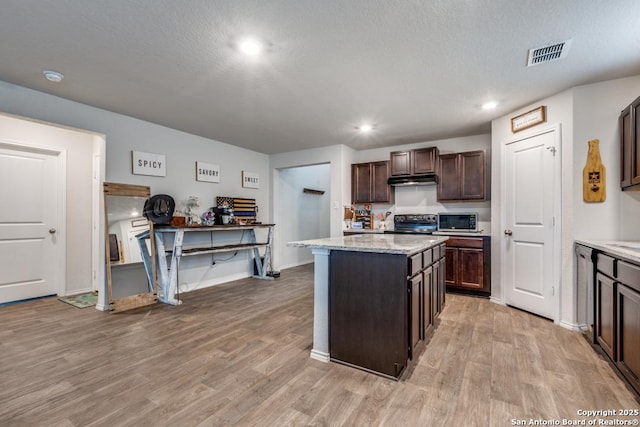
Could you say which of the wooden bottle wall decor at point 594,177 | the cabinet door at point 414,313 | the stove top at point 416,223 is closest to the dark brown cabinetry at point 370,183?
the stove top at point 416,223

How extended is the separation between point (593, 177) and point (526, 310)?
1.66m

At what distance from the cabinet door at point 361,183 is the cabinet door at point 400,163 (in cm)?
47

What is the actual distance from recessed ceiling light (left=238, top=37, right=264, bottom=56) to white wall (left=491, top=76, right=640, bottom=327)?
3125mm

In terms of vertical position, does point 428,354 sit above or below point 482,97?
below

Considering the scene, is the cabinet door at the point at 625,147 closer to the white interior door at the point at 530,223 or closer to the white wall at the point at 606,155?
the white wall at the point at 606,155

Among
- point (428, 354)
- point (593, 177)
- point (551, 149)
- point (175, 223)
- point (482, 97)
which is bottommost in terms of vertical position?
point (428, 354)

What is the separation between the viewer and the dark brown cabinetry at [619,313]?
1830 mm

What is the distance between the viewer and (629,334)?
1904 millimetres

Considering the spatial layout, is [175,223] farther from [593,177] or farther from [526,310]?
[593,177]

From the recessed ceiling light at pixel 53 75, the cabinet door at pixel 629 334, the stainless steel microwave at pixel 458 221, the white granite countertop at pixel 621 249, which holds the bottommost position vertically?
the cabinet door at pixel 629 334

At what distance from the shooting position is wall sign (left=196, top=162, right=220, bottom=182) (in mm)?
4699

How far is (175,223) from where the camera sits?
4078mm

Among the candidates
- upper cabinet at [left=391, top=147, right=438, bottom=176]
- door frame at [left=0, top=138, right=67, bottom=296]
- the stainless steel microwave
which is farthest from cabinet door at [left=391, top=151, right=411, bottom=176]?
door frame at [left=0, top=138, right=67, bottom=296]

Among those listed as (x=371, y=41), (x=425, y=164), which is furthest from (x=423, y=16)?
(x=425, y=164)
